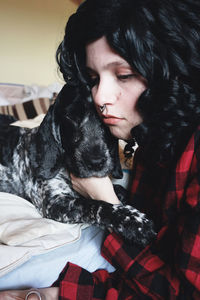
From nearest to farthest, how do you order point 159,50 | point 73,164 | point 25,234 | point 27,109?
point 159,50
point 25,234
point 73,164
point 27,109

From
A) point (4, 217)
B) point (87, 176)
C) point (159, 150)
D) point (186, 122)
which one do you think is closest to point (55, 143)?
point (87, 176)

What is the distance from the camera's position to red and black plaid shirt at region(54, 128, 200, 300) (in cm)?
79

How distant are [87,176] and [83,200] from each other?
0.41ft

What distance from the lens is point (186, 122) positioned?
93 cm

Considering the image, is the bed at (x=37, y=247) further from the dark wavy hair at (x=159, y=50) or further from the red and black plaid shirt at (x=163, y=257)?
the dark wavy hair at (x=159, y=50)

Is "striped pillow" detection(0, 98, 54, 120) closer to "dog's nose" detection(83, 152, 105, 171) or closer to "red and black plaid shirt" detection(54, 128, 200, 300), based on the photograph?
"dog's nose" detection(83, 152, 105, 171)

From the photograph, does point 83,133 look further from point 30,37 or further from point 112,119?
point 30,37

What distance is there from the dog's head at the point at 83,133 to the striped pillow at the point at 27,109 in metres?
1.73

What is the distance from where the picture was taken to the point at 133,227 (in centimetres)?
108

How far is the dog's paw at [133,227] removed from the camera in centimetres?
105

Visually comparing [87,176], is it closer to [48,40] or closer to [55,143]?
[55,143]

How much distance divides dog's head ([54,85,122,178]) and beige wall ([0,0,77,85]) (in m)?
2.16

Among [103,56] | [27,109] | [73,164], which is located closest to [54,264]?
Answer: [73,164]

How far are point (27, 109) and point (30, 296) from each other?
2304 mm
